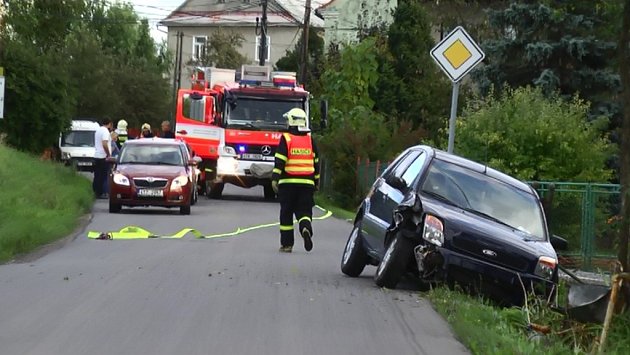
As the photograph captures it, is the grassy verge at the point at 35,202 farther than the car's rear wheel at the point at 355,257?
Yes

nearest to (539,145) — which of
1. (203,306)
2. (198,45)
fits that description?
(203,306)

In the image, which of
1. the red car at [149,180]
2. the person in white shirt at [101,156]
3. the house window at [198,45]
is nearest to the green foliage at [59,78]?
the house window at [198,45]

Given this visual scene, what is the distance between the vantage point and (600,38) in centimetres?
3241

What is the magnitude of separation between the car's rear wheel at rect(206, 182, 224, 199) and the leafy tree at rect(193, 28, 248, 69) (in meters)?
41.1

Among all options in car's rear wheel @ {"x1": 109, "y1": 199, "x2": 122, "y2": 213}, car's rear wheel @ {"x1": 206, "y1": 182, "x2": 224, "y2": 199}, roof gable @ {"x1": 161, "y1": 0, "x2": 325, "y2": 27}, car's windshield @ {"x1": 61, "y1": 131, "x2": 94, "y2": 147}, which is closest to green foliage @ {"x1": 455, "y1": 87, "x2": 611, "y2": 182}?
car's rear wheel @ {"x1": 109, "y1": 199, "x2": 122, "y2": 213}

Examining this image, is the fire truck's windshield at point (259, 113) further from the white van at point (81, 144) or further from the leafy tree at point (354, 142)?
the white van at point (81, 144)

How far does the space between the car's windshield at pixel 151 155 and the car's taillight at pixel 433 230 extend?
15.8 metres

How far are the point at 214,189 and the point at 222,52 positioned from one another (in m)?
43.6

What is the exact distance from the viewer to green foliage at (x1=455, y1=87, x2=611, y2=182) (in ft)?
71.6

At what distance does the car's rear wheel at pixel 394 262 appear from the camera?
38.2ft

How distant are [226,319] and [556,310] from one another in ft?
8.85

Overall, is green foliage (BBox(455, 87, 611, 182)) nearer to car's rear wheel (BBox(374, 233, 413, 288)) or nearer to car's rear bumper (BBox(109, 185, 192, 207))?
car's rear bumper (BBox(109, 185, 192, 207))

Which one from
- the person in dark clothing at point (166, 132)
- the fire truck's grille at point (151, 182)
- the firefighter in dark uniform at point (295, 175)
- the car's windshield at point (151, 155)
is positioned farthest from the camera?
the person in dark clothing at point (166, 132)

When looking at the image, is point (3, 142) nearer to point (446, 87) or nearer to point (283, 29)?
point (446, 87)
